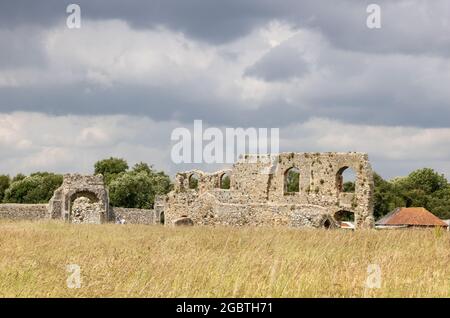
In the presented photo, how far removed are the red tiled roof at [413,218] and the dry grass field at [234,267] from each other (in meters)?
35.4

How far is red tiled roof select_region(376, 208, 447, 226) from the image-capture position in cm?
4903

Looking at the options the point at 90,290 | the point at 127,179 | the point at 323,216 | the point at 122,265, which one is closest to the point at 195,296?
the point at 90,290

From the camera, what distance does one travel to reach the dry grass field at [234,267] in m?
8.82

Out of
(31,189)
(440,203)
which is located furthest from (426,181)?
(31,189)

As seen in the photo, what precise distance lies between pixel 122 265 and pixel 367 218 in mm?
25862

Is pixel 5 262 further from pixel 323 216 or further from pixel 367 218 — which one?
pixel 367 218

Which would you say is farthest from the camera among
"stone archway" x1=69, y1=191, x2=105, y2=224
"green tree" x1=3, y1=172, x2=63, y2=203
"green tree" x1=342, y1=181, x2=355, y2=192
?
"green tree" x1=3, y1=172, x2=63, y2=203

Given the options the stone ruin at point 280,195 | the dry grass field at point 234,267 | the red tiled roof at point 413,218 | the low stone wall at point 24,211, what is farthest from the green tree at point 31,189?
the dry grass field at point 234,267

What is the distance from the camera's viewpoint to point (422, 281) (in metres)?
9.21

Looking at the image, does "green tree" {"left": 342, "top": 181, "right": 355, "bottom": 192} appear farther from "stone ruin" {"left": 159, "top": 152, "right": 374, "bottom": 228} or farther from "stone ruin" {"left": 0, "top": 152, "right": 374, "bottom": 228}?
"stone ruin" {"left": 159, "top": 152, "right": 374, "bottom": 228}

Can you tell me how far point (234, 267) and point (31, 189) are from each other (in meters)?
66.9

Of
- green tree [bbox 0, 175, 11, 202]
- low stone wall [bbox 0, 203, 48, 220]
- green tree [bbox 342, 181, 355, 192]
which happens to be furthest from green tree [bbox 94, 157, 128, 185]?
low stone wall [bbox 0, 203, 48, 220]

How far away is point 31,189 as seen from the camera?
74250mm

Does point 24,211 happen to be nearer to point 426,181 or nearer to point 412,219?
point 412,219
